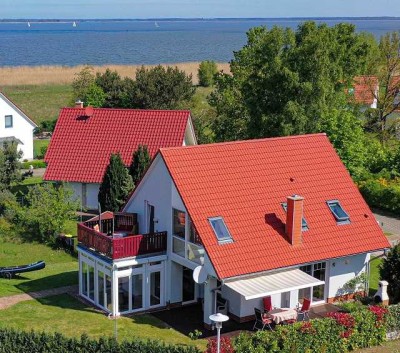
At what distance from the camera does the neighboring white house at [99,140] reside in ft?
139

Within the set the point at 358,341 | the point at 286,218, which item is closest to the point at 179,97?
the point at 286,218

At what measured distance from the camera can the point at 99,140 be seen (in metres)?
43.5

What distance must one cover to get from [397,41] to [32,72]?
66.3 meters

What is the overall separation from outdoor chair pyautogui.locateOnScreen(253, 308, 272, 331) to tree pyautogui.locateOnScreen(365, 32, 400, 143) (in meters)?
32.4

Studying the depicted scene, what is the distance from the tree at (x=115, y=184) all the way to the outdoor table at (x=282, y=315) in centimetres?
1487

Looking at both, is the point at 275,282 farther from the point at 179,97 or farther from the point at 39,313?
the point at 179,97

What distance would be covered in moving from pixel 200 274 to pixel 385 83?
3610cm

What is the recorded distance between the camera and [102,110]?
4488cm

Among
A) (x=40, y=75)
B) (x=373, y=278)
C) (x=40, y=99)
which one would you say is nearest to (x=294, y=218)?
(x=373, y=278)

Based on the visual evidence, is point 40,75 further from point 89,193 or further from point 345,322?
point 345,322

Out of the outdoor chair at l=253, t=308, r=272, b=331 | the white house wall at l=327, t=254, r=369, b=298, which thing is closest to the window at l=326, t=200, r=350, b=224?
the white house wall at l=327, t=254, r=369, b=298

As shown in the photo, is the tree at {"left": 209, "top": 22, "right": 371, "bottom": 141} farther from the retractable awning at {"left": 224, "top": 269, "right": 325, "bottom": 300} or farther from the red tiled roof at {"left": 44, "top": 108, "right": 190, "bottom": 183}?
the retractable awning at {"left": 224, "top": 269, "right": 325, "bottom": 300}

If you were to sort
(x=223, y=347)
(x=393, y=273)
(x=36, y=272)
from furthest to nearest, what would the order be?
(x=36, y=272)
(x=393, y=273)
(x=223, y=347)

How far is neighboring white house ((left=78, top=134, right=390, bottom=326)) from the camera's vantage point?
24.7 metres
